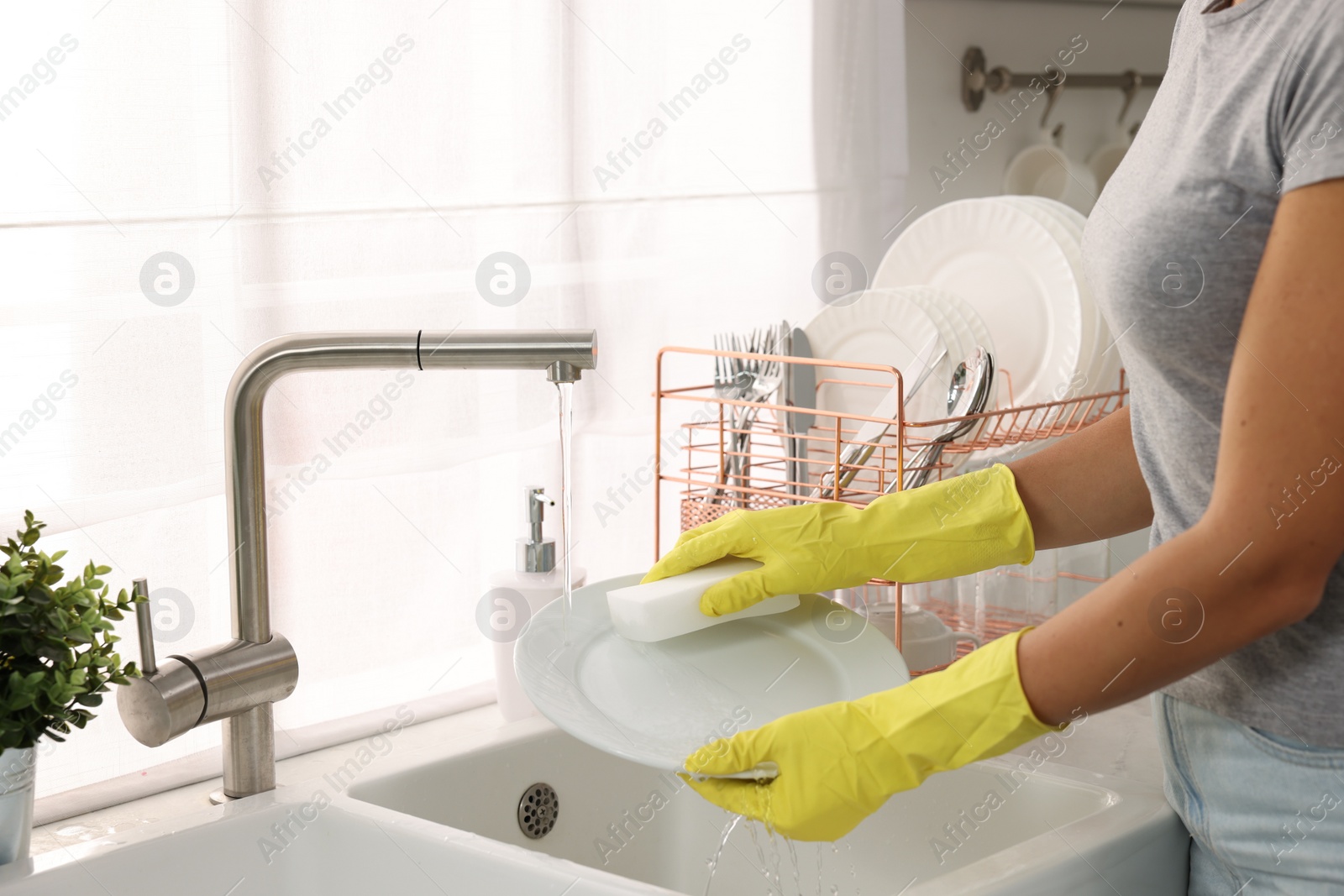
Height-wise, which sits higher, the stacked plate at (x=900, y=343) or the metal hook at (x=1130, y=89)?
the metal hook at (x=1130, y=89)

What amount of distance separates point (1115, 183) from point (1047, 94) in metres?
1.47

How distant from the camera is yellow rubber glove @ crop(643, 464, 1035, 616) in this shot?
2.99ft

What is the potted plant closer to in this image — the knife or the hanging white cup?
the knife

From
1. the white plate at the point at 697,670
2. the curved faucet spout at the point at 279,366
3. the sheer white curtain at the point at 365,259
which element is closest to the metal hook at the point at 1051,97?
the sheer white curtain at the point at 365,259

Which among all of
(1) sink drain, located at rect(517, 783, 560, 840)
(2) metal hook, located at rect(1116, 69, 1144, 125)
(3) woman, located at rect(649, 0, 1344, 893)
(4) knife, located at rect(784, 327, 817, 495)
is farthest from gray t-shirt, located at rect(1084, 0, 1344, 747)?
(2) metal hook, located at rect(1116, 69, 1144, 125)

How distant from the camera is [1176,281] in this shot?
26.5 inches

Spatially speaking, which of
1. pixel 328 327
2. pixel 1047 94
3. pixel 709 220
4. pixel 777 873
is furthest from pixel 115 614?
pixel 1047 94

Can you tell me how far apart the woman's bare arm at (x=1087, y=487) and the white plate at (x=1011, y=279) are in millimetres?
289

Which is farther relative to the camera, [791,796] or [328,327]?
[328,327]

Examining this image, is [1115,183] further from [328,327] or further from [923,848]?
[328,327]

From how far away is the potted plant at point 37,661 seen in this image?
0.73 meters

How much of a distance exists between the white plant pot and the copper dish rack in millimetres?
531

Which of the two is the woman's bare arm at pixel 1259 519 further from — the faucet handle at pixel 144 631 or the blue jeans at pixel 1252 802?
the faucet handle at pixel 144 631

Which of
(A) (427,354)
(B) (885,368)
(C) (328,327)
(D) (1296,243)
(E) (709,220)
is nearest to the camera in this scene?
(D) (1296,243)
